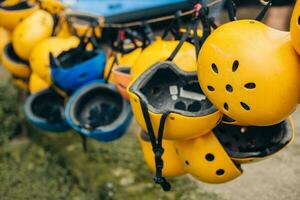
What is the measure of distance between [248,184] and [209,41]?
5.40ft

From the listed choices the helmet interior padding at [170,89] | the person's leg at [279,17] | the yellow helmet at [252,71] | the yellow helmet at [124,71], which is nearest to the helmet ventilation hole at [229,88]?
the yellow helmet at [252,71]

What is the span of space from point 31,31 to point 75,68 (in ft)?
1.77

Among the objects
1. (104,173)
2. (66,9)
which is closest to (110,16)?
(66,9)

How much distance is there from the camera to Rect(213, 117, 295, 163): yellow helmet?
205cm

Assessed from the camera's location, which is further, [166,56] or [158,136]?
[166,56]

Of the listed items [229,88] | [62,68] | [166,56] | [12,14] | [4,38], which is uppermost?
[229,88]

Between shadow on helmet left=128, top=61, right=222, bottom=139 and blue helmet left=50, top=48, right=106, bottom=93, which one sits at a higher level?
shadow on helmet left=128, top=61, right=222, bottom=139

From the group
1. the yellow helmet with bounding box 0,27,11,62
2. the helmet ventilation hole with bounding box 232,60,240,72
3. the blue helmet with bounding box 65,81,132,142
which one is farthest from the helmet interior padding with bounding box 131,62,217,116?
Answer: the yellow helmet with bounding box 0,27,11,62

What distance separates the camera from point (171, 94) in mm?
2188

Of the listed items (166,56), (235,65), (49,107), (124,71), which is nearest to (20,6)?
(49,107)

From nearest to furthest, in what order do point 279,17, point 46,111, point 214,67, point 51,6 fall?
point 214,67, point 46,111, point 51,6, point 279,17

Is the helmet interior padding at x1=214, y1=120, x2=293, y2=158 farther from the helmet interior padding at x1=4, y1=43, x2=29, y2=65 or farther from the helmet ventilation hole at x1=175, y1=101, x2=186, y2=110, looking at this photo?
the helmet interior padding at x1=4, y1=43, x2=29, y2=65

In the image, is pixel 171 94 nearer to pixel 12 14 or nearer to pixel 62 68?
pixel 62 68

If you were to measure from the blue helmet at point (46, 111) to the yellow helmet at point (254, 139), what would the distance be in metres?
1.57
